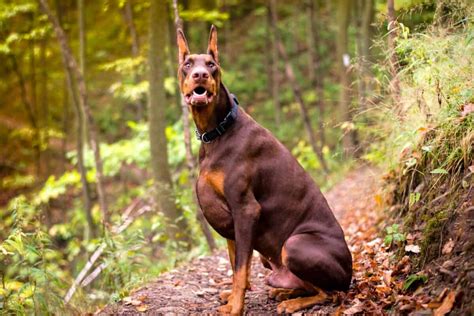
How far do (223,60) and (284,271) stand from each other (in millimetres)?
21043

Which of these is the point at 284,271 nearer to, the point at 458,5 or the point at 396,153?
the point at 396,153

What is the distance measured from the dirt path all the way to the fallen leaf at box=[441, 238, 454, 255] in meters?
0.59

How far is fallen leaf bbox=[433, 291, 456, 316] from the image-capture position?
11.6ft

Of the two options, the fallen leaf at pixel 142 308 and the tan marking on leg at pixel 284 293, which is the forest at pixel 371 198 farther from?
the tan marking on leg at pixel 284 293

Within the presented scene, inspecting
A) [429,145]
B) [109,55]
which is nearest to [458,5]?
[429,145]

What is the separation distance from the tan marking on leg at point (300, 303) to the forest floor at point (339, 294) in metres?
0.05

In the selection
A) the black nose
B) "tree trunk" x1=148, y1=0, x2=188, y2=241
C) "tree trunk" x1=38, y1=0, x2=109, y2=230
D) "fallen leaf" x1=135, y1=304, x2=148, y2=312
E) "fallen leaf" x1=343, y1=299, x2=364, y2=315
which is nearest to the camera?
"fallen leaf" x1=343, y1=299, x2=364, y2=315

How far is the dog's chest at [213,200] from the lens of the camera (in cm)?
460

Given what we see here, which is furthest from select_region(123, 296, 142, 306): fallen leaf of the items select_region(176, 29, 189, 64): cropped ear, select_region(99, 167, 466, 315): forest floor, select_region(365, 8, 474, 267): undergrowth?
select_region(365, 8, 474, 267): undergrowth

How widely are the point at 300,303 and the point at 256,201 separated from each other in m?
0.97

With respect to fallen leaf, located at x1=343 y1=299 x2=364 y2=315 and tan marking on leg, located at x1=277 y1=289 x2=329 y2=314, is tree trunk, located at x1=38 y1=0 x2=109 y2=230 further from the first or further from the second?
fallen leaf, located at x1=343 y1=299 x2=364 y2=315

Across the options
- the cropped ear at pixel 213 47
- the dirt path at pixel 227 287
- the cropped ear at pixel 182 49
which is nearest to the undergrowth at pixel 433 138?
the dirt path at pixel 227 287

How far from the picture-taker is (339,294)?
4652 mm

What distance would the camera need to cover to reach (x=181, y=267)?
686 centimetres
